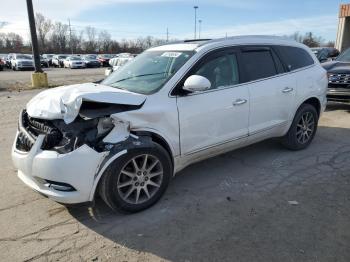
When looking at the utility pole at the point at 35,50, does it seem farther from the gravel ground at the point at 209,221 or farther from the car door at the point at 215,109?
the car door at the point at 215,109

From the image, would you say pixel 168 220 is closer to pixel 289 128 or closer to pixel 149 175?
pixel 149 175

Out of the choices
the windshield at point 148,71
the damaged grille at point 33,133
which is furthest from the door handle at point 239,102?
the damaged grille at point 33,133

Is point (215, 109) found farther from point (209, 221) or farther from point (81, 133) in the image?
point (81, 133)

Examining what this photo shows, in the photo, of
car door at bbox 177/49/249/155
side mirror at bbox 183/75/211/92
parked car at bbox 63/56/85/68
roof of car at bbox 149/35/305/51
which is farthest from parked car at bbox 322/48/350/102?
parked car at bbox 63/56/85/68

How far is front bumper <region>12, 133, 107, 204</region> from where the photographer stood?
3150 mm

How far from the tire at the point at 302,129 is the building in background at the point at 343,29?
24.7 meters

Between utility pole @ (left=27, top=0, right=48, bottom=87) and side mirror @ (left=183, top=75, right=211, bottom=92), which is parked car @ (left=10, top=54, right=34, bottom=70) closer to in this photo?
utility pole @ (left=27, top=0, right=48, bottom=87)

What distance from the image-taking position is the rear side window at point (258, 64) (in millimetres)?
4593

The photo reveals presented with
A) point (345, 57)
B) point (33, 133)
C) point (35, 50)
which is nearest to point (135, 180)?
point (33, 133)

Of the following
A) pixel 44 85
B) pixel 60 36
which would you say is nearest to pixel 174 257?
pixel 44 85

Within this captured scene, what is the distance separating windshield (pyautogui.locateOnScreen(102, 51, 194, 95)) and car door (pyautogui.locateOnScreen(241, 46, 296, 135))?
0.99 meters

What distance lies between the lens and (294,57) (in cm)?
538

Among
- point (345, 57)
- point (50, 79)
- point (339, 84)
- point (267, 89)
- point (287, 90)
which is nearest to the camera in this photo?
point (267, 89)

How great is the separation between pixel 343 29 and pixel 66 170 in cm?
2904
